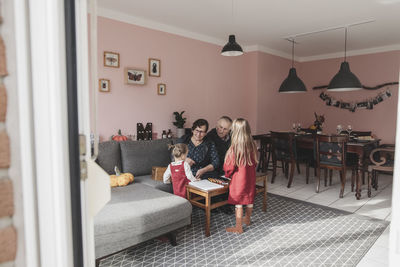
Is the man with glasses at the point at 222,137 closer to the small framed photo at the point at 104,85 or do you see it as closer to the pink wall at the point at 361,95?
the small framed photo at the point at 104,85

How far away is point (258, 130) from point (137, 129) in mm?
2708

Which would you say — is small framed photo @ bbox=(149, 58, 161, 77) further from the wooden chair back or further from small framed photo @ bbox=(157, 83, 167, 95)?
the wooden chair back

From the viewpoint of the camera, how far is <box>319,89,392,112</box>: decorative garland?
5559 millimetres

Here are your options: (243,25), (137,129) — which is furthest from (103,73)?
(243,25)

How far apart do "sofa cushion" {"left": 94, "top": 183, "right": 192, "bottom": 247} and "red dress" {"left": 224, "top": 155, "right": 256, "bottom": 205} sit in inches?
19.5

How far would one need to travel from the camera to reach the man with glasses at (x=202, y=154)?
311 centimetres

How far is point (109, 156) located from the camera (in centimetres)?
326

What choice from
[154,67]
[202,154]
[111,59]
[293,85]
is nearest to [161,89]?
[154,67]

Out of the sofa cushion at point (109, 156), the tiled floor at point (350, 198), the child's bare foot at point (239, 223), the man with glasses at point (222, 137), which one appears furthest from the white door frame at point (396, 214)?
the sofa cushion at point (109, 156)

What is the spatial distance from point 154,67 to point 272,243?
2991mm

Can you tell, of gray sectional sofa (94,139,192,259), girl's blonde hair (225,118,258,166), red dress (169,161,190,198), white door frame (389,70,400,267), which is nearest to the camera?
white door frame (389,70,400,267)

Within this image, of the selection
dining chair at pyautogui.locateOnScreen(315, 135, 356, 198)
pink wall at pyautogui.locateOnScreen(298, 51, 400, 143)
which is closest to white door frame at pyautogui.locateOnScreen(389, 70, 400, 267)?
dining chair at pyautogui.locateOnScreen(315, 135, 356, 198)

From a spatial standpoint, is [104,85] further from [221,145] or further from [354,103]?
[354,103]

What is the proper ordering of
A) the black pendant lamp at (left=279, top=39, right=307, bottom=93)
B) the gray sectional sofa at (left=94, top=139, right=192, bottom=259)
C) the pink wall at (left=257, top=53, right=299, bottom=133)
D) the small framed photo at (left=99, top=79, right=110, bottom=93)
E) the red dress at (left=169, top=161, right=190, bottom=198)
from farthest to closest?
the pink wall at (left=257, top=53, right=299, bottom=133), the black pendant lamp at (left=279, top=39, right=307, bottom=93), the small framed photo at (left=99, top=79, right=110, bottom=93), the red dress at (left=169, top=161, right=190, bottom=198), the gray sectional sofa at (left=94, top=139, right=192, bottom=259)
